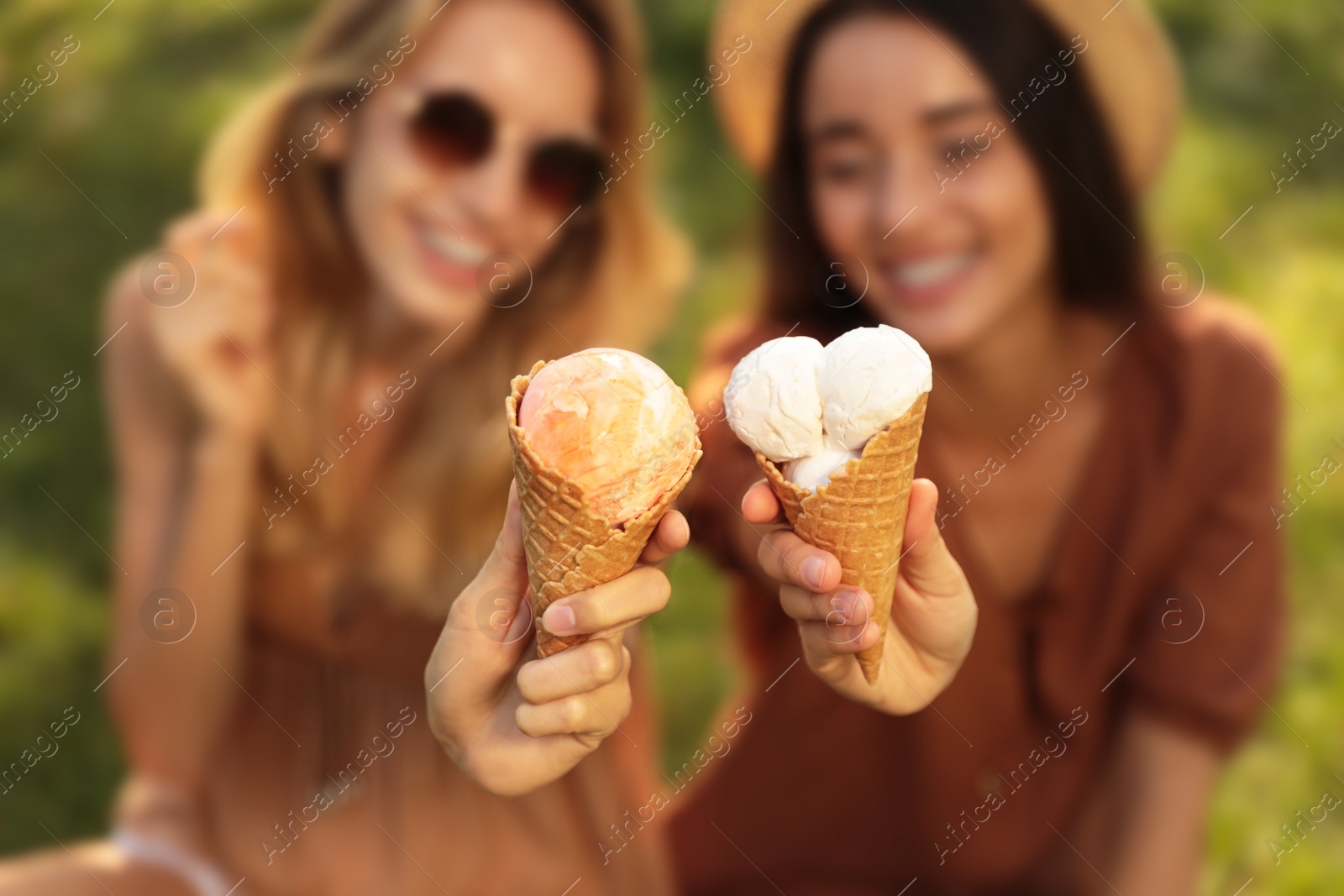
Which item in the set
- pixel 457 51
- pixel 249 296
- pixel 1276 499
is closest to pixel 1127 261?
pixel 1276 499

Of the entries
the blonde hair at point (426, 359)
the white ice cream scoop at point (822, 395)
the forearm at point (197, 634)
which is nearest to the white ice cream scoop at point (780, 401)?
the white ice cream scoop at point (822, 395)

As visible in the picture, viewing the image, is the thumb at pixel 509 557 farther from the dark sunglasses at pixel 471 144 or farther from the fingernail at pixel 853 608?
the dark sunglasses at pixel 471 144

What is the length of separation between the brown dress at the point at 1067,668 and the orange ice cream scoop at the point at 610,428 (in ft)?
1.53

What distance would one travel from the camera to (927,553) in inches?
34.2

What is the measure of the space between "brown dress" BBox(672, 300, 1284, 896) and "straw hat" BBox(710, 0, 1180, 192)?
0.81ft

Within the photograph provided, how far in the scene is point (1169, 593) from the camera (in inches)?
51.6

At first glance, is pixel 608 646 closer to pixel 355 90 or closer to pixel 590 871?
pixel 590 871

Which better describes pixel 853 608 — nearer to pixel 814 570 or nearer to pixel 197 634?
pixel 814 570

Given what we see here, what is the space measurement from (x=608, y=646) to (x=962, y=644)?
1.18 feet

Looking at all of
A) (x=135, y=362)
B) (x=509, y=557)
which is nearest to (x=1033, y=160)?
(x=509, y=557)

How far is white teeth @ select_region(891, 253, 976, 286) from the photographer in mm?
1261

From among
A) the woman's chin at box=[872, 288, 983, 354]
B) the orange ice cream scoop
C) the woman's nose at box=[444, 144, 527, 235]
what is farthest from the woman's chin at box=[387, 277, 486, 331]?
the orange ice cream scoop

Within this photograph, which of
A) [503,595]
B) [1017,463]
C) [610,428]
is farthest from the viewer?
[1017,463]

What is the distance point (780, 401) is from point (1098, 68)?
828 mm
